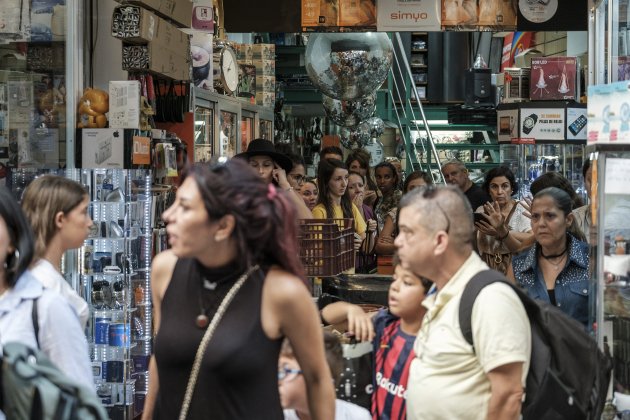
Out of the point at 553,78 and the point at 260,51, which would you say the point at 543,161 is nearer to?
the point at 553,78

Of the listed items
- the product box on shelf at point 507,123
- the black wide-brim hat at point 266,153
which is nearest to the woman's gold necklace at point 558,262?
the black wide-brim hat at point 266,153

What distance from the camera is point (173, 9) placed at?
311 inches

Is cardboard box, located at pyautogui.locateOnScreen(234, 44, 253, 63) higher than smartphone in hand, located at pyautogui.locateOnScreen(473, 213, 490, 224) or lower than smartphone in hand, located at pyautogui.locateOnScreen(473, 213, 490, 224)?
higher

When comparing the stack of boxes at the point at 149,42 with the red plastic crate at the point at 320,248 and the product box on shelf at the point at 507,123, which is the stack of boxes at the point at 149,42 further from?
the product box on shelf at the point at 507,123

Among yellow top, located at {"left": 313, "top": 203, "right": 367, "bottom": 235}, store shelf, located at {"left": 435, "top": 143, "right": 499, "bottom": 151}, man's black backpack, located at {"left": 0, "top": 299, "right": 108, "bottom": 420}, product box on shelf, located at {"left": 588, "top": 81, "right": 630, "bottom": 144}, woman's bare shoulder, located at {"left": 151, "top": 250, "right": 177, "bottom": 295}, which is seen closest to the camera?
man's black backpack, located at {"left": 0, "top": 299, "right": 108, "bottom": 420}

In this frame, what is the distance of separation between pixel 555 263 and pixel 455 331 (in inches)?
83.7

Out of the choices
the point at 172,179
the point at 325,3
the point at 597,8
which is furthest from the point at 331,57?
the point at 597,8

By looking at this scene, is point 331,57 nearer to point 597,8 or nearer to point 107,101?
point 107,101

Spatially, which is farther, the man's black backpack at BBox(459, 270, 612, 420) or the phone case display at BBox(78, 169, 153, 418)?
the phone case display at BBox(78, 169, 153, 418)

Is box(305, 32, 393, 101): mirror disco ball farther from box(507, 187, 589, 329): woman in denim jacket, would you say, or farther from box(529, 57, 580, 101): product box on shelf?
box(507, 187, 589, 329): woman in denim jacket

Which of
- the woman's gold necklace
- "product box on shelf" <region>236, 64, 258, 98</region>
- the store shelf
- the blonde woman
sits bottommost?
the woman's gold necklace

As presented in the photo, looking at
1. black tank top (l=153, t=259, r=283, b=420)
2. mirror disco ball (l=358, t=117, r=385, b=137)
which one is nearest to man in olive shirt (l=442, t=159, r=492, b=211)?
mirror disco ball (l=358, t=117, r=385, b=137)

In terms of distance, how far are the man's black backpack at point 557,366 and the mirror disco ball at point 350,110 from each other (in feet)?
37.5

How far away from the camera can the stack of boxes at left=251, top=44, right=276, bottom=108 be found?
11.7 m
